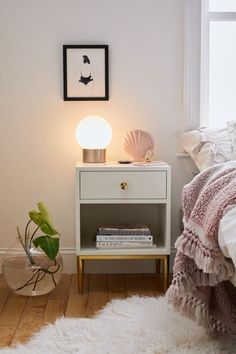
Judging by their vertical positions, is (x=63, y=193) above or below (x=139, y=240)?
above

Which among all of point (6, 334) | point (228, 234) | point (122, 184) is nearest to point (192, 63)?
point (122, 184)

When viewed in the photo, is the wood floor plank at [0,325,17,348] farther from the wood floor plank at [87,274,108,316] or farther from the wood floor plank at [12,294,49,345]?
the wood floor plank at [87,274,108,316]

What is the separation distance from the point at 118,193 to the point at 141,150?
0.33m

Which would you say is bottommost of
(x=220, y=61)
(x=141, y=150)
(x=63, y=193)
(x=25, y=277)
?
(x=25, y=277)

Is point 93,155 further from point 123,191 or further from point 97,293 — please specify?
point 97,293

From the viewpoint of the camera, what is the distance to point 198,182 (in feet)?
6.84

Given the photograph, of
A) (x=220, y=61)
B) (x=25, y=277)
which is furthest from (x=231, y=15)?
(x=25, y=277)

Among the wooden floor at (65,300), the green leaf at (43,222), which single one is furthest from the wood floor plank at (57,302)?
the green leaf at (43,222)

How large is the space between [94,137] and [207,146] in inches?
24.2

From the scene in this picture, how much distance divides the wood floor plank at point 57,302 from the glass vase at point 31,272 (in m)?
0.06

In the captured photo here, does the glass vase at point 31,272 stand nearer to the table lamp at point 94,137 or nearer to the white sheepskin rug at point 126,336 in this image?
the white sheepskin rug at point 126,336

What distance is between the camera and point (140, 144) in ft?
9.42

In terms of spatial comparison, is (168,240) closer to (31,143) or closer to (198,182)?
(198,182)

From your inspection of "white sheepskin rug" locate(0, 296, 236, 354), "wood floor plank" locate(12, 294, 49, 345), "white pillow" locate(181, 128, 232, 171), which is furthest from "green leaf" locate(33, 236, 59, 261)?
"white pillow" locate(181, 128, 232, 171)
